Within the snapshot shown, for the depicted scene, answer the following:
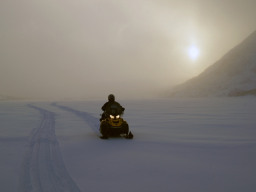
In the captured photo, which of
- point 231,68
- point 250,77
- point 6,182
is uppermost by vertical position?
point 231,68

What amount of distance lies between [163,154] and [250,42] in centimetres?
12947

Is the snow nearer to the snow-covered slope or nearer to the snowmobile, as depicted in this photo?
the snowmobile

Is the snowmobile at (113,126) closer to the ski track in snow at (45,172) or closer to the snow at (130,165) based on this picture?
the snow at (130,165)

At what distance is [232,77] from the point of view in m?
105

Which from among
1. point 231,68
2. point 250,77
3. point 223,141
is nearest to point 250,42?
point 231,68

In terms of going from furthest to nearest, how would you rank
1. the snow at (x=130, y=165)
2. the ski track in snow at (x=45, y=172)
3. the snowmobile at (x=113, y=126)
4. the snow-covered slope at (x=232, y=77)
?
the snow-covered slope at (x=232, y=77)
the snowmobile at (x=113, y=126)
the snow at (x=130, y=165)
the ski track in snow at (x=45, y=172)

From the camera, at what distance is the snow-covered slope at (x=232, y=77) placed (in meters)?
94.3

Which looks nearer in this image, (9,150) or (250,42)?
(9,150)

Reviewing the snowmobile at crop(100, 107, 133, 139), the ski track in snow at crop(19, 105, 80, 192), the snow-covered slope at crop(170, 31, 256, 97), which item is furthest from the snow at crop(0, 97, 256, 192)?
the snow-covered slope at crop(170, 31, 256, 97)

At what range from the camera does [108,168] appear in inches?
237

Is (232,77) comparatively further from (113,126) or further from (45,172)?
(45,172)

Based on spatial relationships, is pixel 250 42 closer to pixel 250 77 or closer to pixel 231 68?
pixel 231 68

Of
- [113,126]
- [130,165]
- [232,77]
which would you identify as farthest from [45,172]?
[232,77]

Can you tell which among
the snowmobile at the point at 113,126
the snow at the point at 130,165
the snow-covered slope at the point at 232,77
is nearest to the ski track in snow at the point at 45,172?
the snow at the point at 130,165
